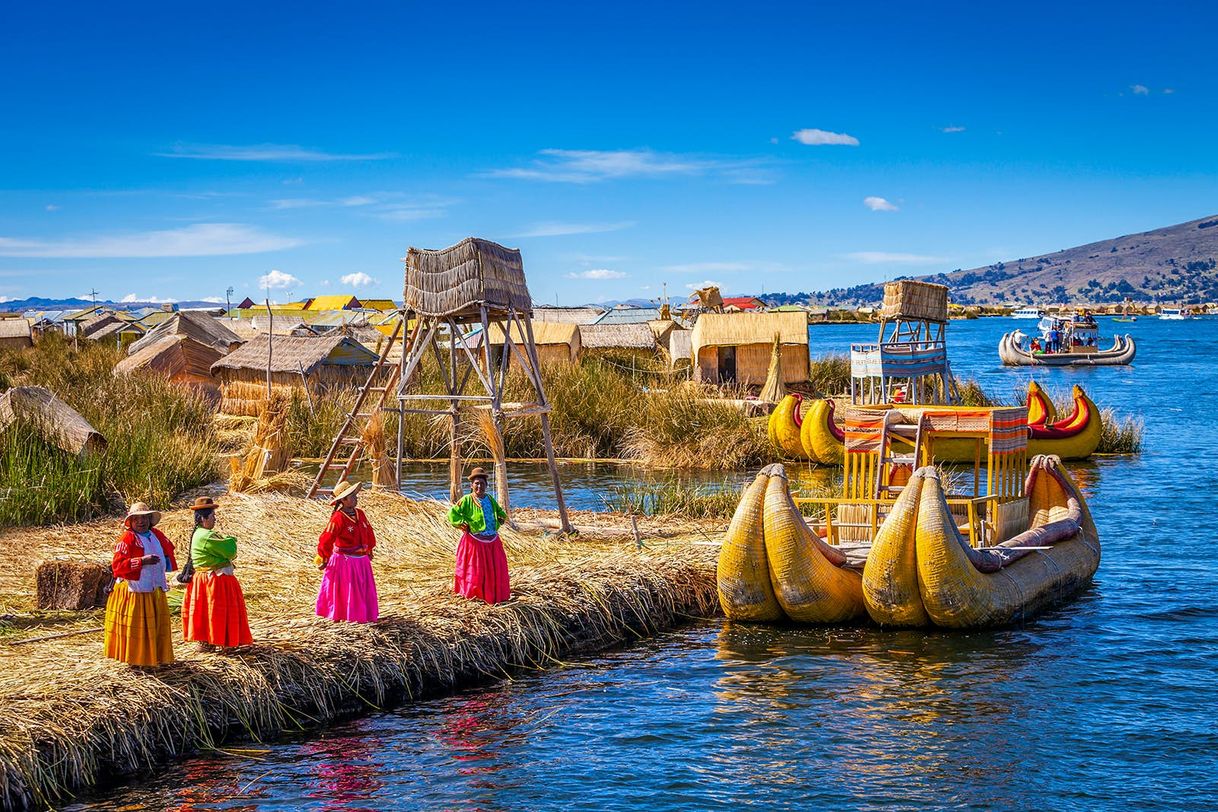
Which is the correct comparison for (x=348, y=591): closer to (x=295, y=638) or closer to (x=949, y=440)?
(x=295, y=638)

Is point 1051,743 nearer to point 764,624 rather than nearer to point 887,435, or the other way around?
point 764,624

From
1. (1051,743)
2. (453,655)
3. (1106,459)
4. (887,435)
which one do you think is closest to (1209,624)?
(887,435)

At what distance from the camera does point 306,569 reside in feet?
39.9

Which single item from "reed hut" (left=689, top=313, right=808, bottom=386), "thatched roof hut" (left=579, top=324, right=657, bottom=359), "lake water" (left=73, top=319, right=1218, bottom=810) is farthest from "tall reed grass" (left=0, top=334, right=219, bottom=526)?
"thatched roof hut" (left=579, top=324, right=657, bottom=359)

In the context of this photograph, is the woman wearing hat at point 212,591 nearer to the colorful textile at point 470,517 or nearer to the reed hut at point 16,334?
the colorful textile at point 470,517

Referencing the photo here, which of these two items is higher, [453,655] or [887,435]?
[887,435]

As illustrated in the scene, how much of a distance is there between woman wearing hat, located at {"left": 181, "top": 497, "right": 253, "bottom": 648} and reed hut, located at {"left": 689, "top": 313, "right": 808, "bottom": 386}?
25.7m

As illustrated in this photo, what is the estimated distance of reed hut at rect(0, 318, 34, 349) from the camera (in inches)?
2092

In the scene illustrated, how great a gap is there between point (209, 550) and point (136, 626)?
68 centimetres

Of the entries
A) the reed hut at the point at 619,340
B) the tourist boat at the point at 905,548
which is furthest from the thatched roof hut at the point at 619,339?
the tourist boat at the point at 905,548

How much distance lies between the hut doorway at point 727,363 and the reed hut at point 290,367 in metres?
10.1

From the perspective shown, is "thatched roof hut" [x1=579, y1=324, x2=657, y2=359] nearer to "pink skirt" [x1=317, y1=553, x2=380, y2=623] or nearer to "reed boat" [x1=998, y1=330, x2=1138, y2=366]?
"reed boat" [x1=998, y1=330, x2=1138, y2=366]

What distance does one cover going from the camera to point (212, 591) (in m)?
8.74

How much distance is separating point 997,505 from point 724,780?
19.2 ft
